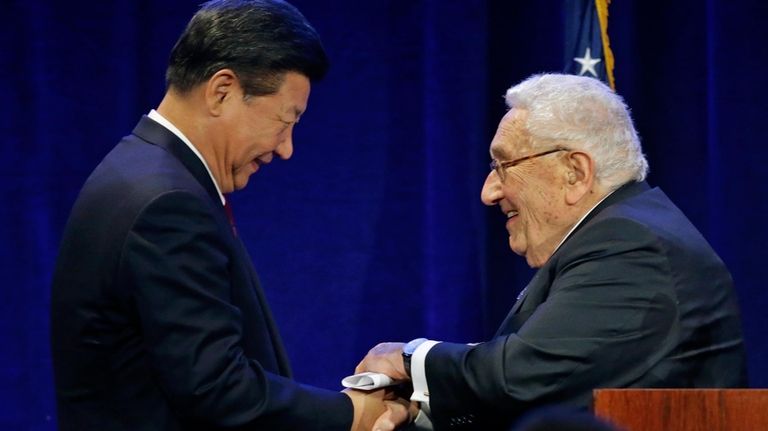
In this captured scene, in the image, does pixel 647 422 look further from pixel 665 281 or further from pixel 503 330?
pixel 503 330

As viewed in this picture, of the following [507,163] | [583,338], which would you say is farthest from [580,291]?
[507,163]

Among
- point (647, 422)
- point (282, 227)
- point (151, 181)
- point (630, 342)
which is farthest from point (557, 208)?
point (282, 227)

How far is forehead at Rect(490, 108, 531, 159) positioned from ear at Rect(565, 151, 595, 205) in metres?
0.12

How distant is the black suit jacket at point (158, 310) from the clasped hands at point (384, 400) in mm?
208

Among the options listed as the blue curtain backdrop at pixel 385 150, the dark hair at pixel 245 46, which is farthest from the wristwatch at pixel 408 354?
the blue curtain backdrop at pixel 385 150

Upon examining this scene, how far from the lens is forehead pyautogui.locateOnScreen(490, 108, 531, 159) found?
2.72m

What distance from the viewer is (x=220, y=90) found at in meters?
2.30

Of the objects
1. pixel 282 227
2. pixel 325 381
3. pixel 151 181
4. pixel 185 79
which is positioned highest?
pixel 185 79

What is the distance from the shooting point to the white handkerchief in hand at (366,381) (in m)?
2.58

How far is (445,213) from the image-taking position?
380cm

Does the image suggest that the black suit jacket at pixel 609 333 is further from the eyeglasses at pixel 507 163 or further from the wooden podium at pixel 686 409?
the wooden podium at pixel 686 409

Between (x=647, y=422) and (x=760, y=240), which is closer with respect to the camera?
(x=647, y=422)

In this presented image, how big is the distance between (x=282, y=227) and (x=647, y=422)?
225 cm

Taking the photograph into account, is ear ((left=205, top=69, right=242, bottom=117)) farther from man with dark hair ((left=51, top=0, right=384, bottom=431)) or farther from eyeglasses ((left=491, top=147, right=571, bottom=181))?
eyeglasses ((left=491, top=147, right=571, bottom=181))
